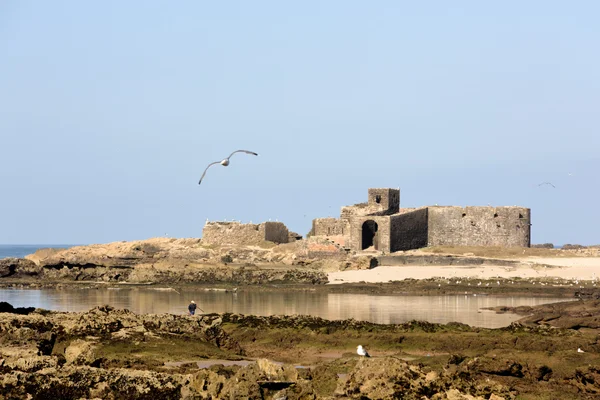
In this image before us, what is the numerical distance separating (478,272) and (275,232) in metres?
12.0

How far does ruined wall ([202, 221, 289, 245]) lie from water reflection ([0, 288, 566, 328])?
11622 mm

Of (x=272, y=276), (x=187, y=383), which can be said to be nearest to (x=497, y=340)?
(x=187, y=383)

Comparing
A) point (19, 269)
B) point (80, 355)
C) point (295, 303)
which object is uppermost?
point (19, 269)

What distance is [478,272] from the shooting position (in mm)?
36844

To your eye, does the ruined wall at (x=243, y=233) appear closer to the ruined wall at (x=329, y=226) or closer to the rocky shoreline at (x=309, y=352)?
the ruined wall at (x=329, y=226)

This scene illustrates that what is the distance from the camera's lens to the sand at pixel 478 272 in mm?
35938

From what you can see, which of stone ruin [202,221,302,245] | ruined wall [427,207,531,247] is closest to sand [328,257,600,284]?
ruined wall [427,207,531,247]

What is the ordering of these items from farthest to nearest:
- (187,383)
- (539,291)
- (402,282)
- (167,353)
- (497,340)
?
1. (402,282)
2. (539,291)
3. (497,340)
4. (167,353)
5. (187,383)

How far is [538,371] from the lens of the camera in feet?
46.0

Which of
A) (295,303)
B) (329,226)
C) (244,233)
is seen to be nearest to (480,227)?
(329,226)

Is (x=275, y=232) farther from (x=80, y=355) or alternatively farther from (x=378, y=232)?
(x=80, y=355)

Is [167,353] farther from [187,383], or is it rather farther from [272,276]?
[272,276]

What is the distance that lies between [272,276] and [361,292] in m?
5.16

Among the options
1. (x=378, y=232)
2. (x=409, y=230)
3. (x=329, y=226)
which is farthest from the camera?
(x=329, y=226)
